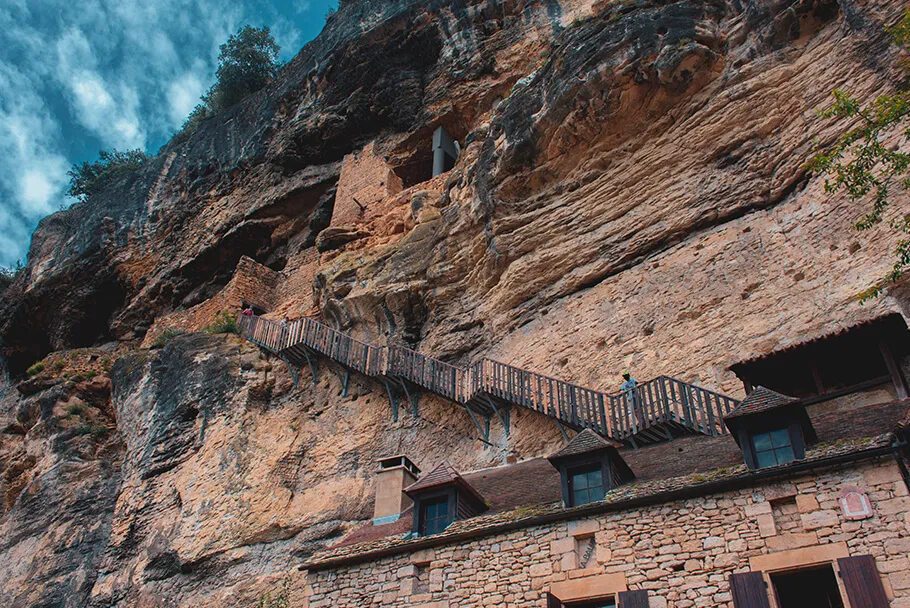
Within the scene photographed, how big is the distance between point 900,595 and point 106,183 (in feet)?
149

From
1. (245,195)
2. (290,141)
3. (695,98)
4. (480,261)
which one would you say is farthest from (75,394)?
(695,98)

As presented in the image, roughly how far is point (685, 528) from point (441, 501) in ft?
12.3

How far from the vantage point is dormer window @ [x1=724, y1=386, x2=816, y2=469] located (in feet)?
31.0

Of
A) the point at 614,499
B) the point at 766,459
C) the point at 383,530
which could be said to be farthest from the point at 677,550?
the point at 383,530

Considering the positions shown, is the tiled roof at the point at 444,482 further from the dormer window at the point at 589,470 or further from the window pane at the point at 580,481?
the window pane at the point at 580,481

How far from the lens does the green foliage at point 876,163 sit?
9.97 metres

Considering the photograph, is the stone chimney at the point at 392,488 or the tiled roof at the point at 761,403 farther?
the stone chimney at the point at 392,488

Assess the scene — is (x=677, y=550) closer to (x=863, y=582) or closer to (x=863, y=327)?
(x=863, y=582)

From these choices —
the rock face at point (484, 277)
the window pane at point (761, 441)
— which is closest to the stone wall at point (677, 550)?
the window pane at point (761, 441)

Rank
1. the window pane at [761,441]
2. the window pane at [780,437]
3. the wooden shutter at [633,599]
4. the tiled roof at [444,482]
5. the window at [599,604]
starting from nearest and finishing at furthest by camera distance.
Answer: the wooden shutter at [633,599], the window at [599,604], the window pane at [780,437], the window pane at [761,441], the tiled roof at [444,482]

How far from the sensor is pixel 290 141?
1259 inches

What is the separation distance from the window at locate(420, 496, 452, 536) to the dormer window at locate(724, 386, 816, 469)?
4.14 m

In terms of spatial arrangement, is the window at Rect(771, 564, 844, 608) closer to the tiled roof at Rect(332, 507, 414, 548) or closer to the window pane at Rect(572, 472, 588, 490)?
the window pane at Rect(572, 472, 588, 490)

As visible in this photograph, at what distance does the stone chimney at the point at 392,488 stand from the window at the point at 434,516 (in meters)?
1.35
